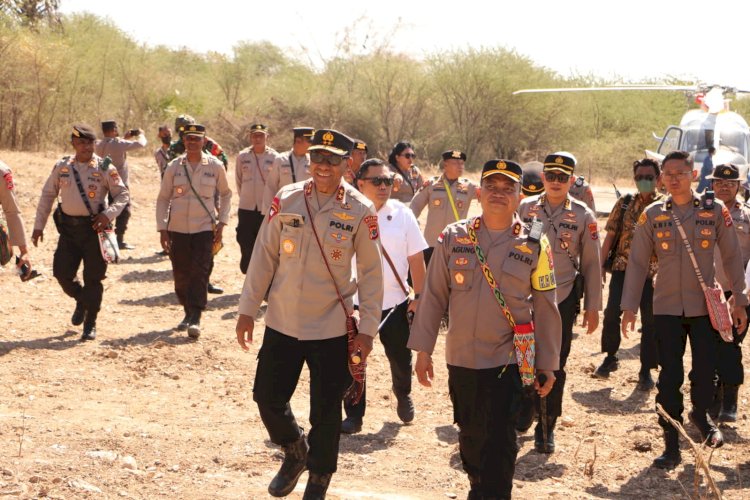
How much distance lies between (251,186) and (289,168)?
0.98 metres

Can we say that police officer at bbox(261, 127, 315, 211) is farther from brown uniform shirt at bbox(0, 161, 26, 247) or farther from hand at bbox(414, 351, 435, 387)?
hand at bbox(414, 351, 435, 387)

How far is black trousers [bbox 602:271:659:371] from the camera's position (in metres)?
8.81

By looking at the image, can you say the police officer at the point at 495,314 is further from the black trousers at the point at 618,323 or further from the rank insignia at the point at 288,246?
the black trousers at the point at 618,323

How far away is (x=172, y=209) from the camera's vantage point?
10164 mm

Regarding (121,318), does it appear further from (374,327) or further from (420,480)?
(374,327)

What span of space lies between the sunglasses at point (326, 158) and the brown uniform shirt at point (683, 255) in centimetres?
250

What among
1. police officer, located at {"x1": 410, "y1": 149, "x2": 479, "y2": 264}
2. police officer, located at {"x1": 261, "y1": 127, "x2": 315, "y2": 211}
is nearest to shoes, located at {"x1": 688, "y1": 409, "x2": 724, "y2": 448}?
police officer, located at {"x1": 410, "y1": 149, "x2": 479, "y2": 264}

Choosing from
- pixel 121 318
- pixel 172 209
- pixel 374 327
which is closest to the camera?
pixel 374 327

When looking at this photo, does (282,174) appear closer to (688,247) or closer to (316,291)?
(688,247)

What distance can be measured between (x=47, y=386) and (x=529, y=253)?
490 centimetres

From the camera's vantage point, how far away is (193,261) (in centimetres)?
1027

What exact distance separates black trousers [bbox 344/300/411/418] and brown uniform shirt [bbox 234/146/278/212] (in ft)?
18.0

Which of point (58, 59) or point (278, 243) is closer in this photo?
point (278, 243)

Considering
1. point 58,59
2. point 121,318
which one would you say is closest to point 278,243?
point 121,318
